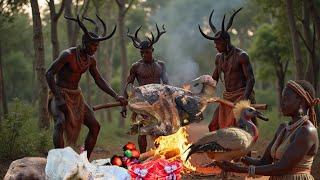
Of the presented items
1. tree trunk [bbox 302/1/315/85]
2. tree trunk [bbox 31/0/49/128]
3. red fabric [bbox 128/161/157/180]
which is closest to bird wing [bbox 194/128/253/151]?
red fabric [bbox 128/161/157/180]

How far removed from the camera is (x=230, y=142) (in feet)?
18.1

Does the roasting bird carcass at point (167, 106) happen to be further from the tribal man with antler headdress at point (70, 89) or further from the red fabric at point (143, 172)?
the red fabric at point (143, 172)

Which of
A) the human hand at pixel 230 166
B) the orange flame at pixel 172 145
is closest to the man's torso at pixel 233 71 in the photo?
the orange flame at pixel 172 145

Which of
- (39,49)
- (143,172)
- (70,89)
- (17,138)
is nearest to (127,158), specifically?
(143,172)

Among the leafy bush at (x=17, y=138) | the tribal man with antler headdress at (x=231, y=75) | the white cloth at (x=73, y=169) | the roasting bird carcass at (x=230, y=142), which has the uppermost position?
the tribal man with antler headdress at (x=231, y=75)

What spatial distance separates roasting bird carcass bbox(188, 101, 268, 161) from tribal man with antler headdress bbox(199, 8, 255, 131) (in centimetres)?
265

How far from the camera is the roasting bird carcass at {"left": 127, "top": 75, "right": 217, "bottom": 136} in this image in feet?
24.8

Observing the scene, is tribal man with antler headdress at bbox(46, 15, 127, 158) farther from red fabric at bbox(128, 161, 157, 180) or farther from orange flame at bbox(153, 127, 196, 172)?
red fabric at bbox(128, 161, 157, 180)

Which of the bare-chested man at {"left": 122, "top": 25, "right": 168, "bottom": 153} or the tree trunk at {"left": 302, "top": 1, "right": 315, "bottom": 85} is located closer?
the bare-chested man at {"left": 122, "top": 25, "right": 168, "bottom": 153}

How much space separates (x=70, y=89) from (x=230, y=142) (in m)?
3.25

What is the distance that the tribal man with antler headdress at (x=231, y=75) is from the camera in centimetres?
852

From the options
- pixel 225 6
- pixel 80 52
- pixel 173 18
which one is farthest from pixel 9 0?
pixel 173 18

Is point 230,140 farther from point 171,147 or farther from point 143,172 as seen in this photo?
point 171,147

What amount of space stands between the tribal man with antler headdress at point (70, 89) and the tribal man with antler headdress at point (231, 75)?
1731mm
